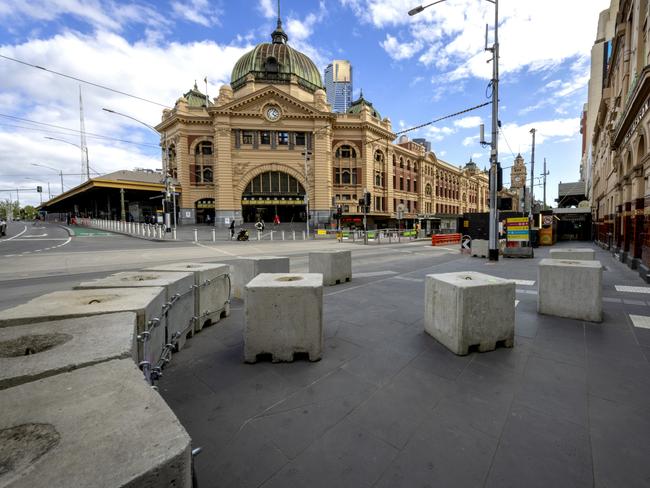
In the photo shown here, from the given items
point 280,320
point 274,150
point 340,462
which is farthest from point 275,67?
point 340,462

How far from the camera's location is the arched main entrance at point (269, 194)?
44250mm

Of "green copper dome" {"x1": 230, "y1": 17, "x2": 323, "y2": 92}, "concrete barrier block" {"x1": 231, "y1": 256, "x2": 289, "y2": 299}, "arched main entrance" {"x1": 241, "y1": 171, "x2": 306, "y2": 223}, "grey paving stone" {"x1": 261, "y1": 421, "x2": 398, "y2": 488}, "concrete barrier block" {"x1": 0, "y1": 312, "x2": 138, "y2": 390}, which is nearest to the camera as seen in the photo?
"concrete barrier block" {"x1": 0, "y1": 312, "x2": 138, "y2": 390}

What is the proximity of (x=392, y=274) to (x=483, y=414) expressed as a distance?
729 cm

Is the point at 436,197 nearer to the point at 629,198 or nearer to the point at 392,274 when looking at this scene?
the point at 629,198

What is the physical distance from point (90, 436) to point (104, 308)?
1.98m

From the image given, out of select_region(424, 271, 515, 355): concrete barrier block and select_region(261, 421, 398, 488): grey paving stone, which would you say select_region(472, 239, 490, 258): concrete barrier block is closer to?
select_region(424, 271, 515, 355): concrete barrier block

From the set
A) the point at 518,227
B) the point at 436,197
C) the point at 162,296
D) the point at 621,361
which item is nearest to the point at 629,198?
the point at 518,227

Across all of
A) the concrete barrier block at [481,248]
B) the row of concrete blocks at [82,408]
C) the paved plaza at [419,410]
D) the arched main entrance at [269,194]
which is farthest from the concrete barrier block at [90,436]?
the arched main entrance at [269,194]

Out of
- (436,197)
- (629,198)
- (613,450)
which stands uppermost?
(436,197)

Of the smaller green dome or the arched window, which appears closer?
the arched window

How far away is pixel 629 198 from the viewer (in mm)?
12203

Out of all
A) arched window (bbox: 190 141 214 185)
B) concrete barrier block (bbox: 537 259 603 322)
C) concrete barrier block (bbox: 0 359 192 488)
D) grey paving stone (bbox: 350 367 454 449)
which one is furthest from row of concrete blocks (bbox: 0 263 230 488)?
arched window (bbox: 190 141 214 185)

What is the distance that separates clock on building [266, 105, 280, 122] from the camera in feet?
144

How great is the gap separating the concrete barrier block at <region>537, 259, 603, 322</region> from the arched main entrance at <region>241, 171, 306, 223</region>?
40.8 metres
